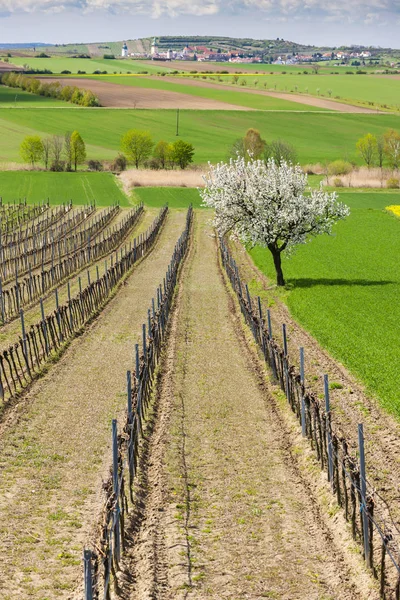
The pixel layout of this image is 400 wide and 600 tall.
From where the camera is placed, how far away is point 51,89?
182500mm

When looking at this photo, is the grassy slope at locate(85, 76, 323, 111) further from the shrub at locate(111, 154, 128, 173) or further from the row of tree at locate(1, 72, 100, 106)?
the shrub at locate(111, 154, 128, 173)

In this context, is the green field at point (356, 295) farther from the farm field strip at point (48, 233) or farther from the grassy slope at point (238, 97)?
→ the grassy slope at point (238, 97)

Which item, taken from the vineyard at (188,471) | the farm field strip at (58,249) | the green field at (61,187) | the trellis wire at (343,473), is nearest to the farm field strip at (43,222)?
the farm field strip at (58,249)

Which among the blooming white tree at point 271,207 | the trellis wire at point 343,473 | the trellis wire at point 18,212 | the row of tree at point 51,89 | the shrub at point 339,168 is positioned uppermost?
the row of tree at point 51,89

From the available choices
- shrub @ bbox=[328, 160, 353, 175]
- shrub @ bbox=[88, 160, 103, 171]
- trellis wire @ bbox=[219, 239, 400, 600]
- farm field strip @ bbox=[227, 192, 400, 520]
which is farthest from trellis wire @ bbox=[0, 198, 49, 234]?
trellis wire @ bbox=[219, 239, 400, 600]

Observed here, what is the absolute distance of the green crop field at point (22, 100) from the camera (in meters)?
171

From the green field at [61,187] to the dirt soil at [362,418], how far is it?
6176 cm

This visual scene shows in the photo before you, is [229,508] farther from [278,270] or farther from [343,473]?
[278,270]

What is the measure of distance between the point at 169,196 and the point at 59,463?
254 feet

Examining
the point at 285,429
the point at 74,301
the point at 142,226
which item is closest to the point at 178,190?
the point at 142,226

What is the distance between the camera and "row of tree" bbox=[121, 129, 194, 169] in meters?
120

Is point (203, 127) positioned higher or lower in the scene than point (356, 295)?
higher

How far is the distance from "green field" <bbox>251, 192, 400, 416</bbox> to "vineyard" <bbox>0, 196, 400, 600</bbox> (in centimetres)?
Result: 125

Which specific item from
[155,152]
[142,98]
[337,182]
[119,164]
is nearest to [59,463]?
[337,182]
